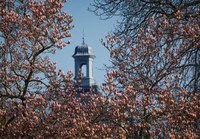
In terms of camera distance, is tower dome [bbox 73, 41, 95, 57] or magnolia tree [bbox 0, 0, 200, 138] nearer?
magnolia tree [bbox 0, 0, 200, 138]

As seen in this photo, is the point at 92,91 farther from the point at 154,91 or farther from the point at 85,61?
the point at 85,61

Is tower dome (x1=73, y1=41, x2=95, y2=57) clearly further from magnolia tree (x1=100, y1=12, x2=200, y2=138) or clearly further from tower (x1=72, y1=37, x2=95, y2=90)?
magnolia tree (x1=100, y1=12, x2=200, y2=138)

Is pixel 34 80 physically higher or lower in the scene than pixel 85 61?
lower

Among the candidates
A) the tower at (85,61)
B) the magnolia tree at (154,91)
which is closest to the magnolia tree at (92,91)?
the magnolia tree at (154,91)

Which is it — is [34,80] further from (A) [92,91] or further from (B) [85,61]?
(B) [85,61]

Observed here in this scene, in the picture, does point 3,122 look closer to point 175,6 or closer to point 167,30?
point 167,30

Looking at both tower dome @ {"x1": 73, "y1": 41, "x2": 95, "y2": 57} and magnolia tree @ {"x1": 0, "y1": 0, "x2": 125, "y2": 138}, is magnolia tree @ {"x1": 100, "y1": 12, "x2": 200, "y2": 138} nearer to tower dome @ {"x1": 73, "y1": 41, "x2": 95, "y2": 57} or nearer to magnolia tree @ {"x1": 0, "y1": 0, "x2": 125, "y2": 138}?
magnolia tree @ {"x1": 0, "y1": 0, "x2": 125, "y2": 138}

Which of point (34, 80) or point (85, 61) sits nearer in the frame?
point (34, 80)

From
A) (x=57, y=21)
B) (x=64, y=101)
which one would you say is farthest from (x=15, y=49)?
(x=64, y=101)

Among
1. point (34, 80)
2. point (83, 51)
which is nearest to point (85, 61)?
point (83, 51)

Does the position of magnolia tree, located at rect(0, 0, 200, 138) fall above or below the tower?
below

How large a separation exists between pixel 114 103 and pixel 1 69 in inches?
172

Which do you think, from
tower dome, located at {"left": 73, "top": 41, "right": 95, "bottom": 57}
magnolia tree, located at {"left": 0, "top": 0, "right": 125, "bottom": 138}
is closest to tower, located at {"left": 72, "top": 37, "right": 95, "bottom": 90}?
tower dome, located at {"left": 73, "top": 41, "right": 95, "bottom": 57}

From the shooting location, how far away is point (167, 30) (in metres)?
10.7
